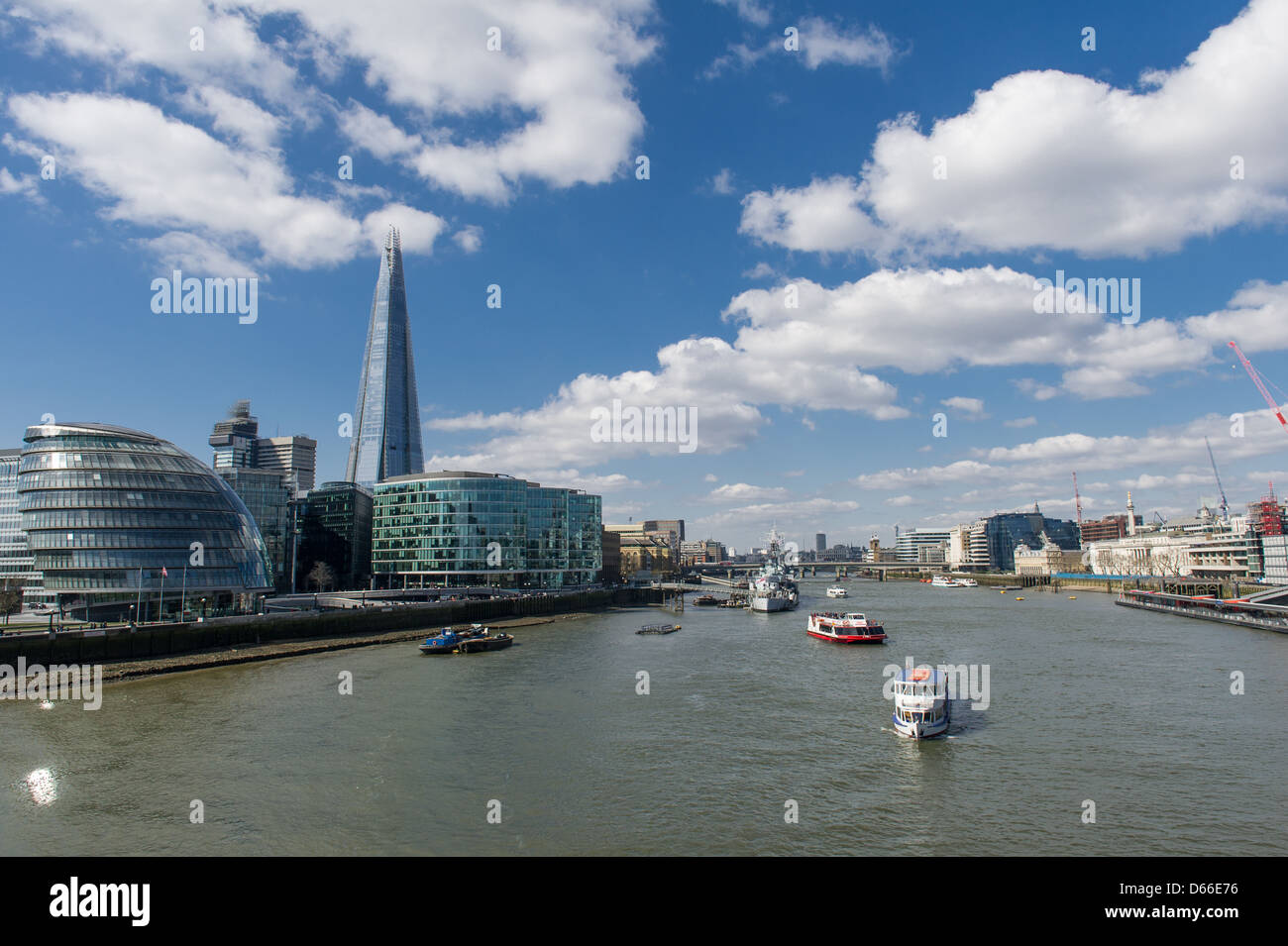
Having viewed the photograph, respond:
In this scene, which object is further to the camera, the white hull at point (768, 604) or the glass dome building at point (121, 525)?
the white hull at point (768, 604)

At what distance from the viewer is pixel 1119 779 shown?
2936 cm

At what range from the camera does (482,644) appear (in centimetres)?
7462

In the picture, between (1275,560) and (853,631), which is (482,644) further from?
(1275,560)

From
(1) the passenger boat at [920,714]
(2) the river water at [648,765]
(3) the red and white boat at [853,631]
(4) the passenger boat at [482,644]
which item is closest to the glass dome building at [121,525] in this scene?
(2) the river water at [648,765]

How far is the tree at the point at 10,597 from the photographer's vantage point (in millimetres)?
78812

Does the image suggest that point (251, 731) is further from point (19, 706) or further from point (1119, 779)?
point (1119, 779)

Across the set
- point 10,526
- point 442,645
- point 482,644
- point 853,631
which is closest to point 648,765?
point 442,645

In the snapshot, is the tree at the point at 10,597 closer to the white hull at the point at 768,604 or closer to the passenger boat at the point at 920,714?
the passenger boat at the point at 920,714

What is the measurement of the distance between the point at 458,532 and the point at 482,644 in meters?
72.9

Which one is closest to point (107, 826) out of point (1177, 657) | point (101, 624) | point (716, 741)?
point (716, 741)

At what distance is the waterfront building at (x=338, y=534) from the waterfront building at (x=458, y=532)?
49.0 ft

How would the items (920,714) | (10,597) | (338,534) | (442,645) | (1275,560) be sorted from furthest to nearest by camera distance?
(338,534), (1275,560), (10,597), (442,645), (920,714)

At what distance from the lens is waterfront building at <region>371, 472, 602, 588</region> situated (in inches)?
5674
